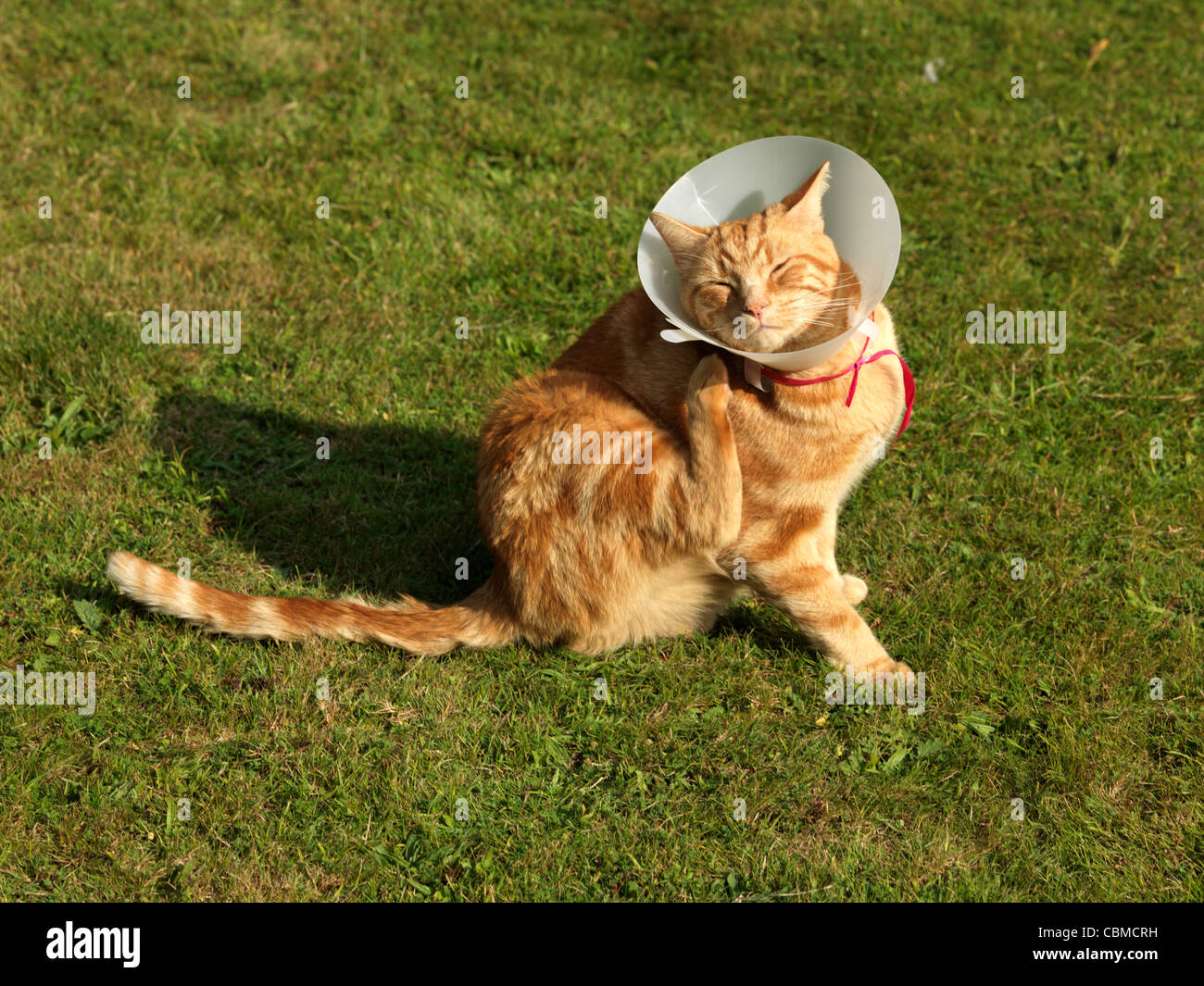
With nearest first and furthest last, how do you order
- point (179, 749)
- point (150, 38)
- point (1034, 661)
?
point (179, 749) → point (1034, 661) → point (150, 38)

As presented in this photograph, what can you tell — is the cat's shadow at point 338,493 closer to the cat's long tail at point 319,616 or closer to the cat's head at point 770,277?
the cat's long tail at point 319,616

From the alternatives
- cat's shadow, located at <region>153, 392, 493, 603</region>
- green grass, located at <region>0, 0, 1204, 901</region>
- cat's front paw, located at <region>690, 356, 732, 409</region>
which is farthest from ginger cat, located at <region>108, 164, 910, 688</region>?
cat's shadow, located at <region>153, 392, 493, 603</region>

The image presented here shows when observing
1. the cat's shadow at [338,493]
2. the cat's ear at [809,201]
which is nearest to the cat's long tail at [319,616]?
the cat's shadow at [338,493]

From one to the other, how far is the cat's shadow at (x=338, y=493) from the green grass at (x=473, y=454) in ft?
0.07

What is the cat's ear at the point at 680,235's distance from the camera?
11.8 ft

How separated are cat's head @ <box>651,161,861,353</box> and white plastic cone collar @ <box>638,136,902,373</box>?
85 millimetres

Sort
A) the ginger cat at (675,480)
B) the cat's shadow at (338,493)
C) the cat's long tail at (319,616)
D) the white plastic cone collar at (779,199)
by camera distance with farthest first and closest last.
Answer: the cat's shadow at (338,493) < the cat's long tail at (319,616) < the ginger cat at (675,480) < the white plastic cone collar at (779,199)

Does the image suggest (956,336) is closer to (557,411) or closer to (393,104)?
(557,411)

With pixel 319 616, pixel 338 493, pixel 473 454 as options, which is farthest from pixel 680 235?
pixel 338 493

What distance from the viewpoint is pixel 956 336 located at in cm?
542

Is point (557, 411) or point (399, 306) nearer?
point (557, 411)

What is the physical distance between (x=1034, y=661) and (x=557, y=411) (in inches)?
→ 79.3
